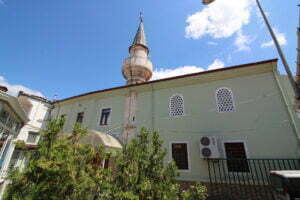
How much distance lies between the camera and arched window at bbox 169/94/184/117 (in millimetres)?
9938

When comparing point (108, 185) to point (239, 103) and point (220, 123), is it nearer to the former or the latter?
point (220, 123)

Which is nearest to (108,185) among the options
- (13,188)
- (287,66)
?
(13,188)

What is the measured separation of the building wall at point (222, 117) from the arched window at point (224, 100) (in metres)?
0.23

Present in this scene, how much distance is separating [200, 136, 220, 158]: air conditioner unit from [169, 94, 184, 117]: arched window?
238 centimetres

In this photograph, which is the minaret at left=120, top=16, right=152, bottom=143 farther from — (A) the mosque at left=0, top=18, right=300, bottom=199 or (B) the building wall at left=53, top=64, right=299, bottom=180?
(B) the building wall at left=53, top=64, right=299, bottom=180

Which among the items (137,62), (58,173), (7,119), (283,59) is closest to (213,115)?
(283,59)

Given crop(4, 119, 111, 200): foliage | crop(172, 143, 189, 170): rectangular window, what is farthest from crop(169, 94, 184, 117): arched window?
crop(4, 119, 111, 200): foliage

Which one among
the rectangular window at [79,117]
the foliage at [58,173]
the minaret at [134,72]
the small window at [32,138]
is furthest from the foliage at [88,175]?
the small window at [32,138]

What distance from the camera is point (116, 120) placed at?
461 inches

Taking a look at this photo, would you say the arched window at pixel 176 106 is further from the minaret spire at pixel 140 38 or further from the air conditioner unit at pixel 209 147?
the minaret spire at pixel 140 38

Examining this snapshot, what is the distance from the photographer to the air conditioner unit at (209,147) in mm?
7679

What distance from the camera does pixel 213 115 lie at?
28.9 feet

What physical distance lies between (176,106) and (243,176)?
528cm

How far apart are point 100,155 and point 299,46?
605cm
